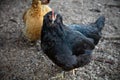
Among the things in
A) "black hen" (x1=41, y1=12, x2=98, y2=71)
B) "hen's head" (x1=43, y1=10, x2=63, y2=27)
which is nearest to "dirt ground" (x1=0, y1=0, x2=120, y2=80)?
"black hen" (x1=41, y1=12, x2=98, y2=71)

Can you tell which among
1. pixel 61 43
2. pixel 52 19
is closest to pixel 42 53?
pixel 61 43

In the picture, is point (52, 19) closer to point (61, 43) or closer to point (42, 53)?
point (61, 43)

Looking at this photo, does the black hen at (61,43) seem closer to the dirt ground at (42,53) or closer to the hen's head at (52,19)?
the hen's head at (52,19)

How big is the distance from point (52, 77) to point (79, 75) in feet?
1.36

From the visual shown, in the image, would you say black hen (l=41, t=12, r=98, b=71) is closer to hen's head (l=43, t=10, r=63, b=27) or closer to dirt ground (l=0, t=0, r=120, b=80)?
hen's head (l=43, t=10, r=63, b=27)

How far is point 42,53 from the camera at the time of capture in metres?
4.27

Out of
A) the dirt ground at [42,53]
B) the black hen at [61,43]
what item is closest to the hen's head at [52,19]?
the black hen at [61,43]

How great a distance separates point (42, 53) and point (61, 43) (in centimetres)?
101

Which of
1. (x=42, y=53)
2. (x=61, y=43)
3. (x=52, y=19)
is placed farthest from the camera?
(x=42, y=53)

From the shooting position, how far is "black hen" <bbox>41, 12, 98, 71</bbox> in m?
3.25

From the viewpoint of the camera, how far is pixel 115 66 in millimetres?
3992

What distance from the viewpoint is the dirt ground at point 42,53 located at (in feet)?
12.5

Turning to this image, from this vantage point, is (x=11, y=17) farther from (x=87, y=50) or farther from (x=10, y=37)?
(x=87, y=50)

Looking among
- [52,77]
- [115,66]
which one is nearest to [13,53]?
[52,77]
